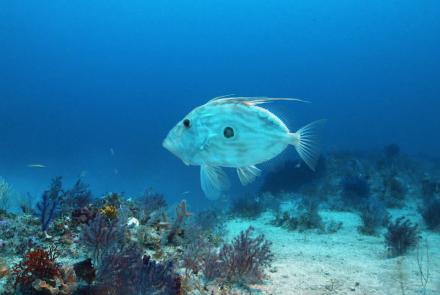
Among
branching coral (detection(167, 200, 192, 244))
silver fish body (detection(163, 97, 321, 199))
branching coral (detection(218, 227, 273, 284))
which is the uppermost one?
silver fish body (detection(163, 97, 321, 199))

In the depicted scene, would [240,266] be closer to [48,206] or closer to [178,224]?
[178,224]

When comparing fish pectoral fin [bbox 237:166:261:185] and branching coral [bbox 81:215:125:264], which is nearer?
fish pectoral fin [bbox 237:166:261:185]

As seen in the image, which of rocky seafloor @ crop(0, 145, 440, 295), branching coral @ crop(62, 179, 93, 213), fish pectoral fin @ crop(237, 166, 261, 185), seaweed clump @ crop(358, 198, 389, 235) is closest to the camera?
rocky seafloor @ crop(0, 145, 440, 295)

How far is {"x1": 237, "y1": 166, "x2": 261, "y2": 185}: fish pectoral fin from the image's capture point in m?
3.81

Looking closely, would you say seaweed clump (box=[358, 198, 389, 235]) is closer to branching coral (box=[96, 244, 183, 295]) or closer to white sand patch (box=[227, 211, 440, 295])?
white sand patch (box=[227, 211, 440, 295])

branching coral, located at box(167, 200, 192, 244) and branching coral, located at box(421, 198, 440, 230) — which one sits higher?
branching coral, located at box(421, 198, 440, 230)

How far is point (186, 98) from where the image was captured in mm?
126500

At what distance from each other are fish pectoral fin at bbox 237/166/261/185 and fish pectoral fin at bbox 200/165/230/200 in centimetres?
37

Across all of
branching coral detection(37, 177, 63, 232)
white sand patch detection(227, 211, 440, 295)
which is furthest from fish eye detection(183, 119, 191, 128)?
branching coral detection(37, 177, 63, 232)

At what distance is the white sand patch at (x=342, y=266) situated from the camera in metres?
4.73

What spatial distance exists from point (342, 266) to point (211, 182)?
3717 millimetres

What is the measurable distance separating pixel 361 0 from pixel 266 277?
518ft

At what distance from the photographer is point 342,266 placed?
19.2ft

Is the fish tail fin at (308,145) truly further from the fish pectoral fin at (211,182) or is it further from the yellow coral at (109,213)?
the yellow coral at (109,213)
